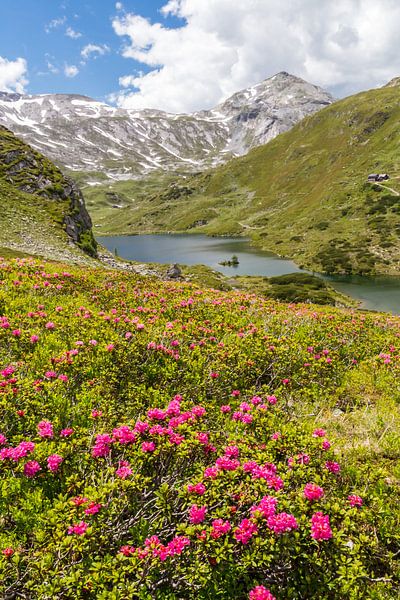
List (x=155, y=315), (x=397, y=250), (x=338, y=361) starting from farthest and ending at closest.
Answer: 1. (x=397, y=250)
2. (x=155, y=315)
3. (x=338, y=361)

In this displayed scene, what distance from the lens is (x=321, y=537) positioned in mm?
3447

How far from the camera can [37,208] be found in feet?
191

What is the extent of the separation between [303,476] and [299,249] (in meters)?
163

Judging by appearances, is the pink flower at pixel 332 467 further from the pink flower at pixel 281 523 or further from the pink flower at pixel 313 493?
the pink flower at pixel 281 523

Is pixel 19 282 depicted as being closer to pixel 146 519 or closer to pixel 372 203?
pixel 146 519

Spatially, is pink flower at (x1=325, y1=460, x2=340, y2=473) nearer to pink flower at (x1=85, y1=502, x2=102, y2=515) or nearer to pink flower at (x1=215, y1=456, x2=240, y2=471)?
pink flower at (x1=215, y1=456, x2=240, y2=471)

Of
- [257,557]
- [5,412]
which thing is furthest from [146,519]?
[5,412]

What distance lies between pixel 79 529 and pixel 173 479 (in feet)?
4.48

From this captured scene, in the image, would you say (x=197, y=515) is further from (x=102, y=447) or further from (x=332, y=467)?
(x=332, y=467)

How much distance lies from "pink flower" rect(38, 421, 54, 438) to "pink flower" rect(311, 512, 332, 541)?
12.0 feet

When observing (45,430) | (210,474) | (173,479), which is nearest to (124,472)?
(173,479)

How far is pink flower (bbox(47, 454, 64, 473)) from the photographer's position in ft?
14.3

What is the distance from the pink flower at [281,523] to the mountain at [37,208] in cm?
4518


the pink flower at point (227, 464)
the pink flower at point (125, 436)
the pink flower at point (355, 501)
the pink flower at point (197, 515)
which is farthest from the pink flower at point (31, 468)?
the pink flower at point (355, 501)
